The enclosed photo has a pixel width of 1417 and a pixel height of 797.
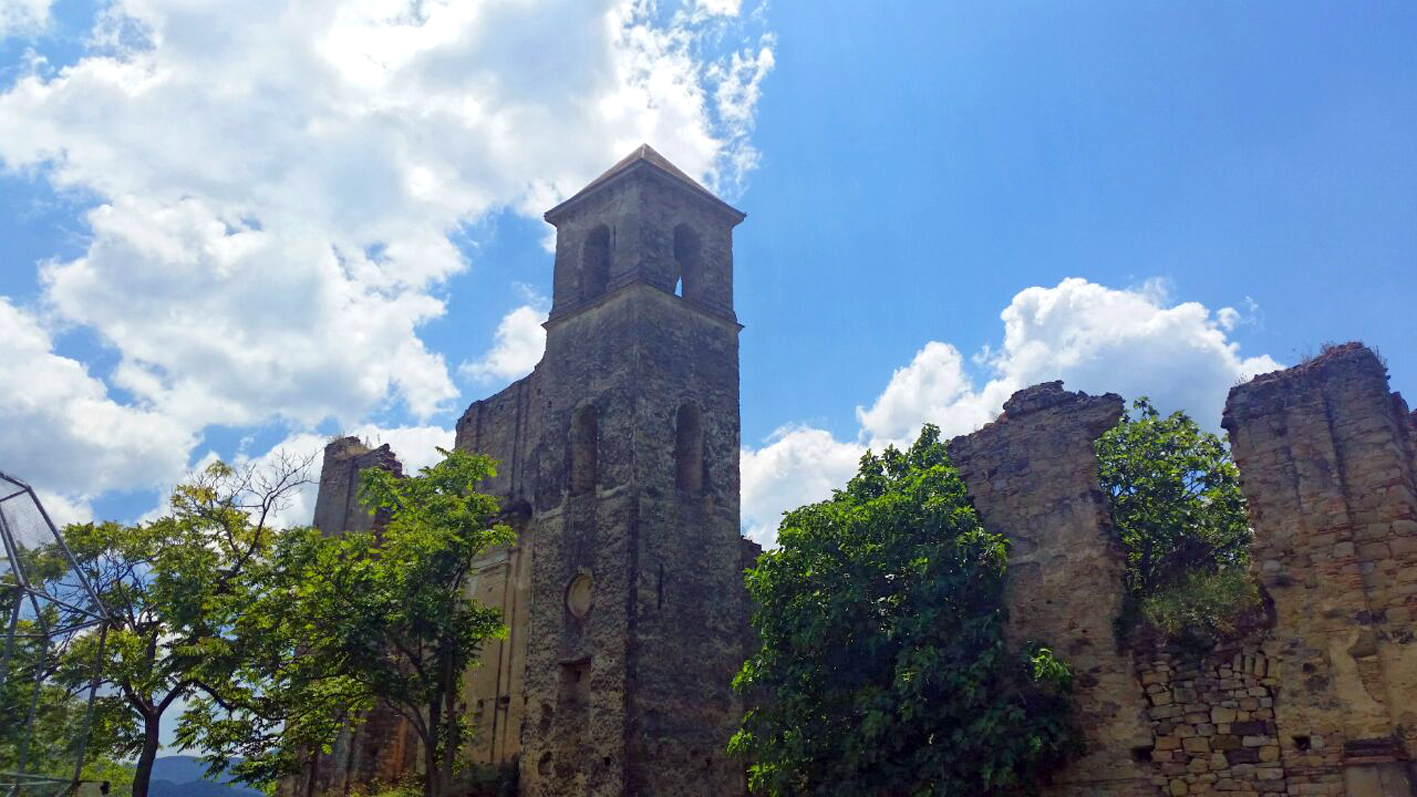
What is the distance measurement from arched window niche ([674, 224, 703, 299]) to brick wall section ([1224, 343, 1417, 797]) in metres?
10.8

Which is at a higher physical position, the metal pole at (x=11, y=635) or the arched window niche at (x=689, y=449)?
the arched window niche at (x=689, y=449)

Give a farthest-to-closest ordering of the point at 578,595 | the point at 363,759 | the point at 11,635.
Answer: the point at 363,759, the point at 578,595, the point at 11,635

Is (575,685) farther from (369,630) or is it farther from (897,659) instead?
(897,659)

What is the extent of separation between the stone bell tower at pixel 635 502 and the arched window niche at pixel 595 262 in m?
0.03

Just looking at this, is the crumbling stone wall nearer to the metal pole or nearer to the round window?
the round window

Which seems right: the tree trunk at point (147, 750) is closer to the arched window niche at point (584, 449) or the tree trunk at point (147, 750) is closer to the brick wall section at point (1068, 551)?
the arched window niche at point (584, 449)

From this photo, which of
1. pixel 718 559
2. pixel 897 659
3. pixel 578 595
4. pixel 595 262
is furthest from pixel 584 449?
pixel 897 659

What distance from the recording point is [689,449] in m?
19.8

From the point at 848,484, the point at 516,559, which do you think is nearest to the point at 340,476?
the point at 516,559

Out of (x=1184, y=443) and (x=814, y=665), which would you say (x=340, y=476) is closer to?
(x=814, y=665)

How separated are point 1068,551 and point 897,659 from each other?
2.55 m

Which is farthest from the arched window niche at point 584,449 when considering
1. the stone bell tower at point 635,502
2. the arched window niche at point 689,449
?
the arched window niche at point 689,449

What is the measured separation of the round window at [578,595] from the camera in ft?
59.7

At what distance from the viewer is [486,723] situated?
20281 mm
